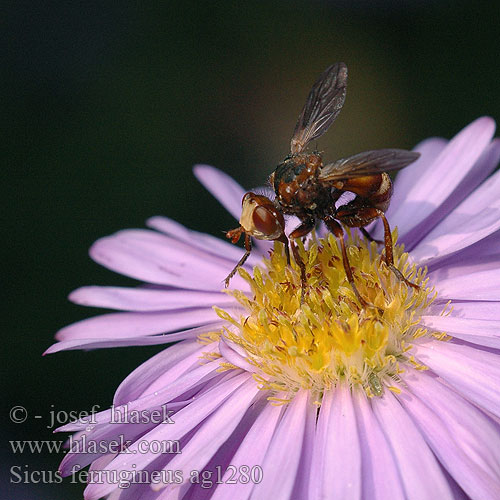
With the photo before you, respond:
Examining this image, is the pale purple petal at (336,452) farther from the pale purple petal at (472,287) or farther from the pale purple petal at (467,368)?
the pale purple petal at (472,287)

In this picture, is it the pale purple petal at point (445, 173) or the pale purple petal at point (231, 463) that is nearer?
the pale purple petal at point (231, 463)

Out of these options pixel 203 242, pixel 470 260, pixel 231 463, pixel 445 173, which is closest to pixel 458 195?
pixel 445 173

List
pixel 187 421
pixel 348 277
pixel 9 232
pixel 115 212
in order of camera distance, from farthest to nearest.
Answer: pixel 115 212 < pixel 9 232 < pixel 348 277 < pixel 187 421

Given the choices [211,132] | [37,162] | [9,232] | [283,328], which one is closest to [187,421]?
[283,328]

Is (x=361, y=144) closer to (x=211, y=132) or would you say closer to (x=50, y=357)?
(x=211, y=132)

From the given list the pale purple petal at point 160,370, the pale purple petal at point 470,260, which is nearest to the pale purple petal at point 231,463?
the pale purple petal at point 160,370

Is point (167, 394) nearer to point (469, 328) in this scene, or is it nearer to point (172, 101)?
point (469, 328)
